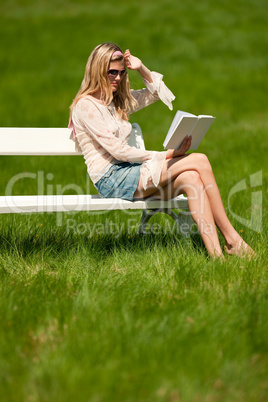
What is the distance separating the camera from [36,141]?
4016mm

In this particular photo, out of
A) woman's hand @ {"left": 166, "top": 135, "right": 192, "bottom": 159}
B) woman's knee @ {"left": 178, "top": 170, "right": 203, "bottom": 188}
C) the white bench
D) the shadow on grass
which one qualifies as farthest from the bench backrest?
woman's knee @ {"left": 178, "top": 170, "right": 203, "bottom": 188}

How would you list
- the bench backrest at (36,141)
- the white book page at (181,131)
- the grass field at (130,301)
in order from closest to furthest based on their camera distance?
the grass field at (130,301)
the white book page at (181,131)
the bench backrest at (36,141)

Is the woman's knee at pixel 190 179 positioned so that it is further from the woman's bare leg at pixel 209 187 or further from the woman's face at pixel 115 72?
the woman's face at pixel 115 72

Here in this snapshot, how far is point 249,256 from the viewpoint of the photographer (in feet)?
11.5

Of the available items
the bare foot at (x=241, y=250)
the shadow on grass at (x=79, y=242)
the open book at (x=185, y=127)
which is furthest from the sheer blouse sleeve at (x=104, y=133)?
the bare foot at (x=241, y=250)

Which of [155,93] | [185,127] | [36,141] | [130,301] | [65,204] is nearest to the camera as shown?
[130,301]

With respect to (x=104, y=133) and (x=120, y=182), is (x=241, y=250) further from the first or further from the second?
(x=104, y=133)

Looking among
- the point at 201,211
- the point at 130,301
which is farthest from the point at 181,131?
the point at 130,301

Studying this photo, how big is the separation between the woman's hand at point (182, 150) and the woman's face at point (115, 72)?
656 mm

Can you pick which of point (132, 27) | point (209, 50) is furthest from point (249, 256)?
point (132, 27)

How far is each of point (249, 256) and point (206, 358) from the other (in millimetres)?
1317

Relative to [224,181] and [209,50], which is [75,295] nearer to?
[224,181]

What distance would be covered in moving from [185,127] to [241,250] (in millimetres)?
911

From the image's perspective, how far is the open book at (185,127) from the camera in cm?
329
